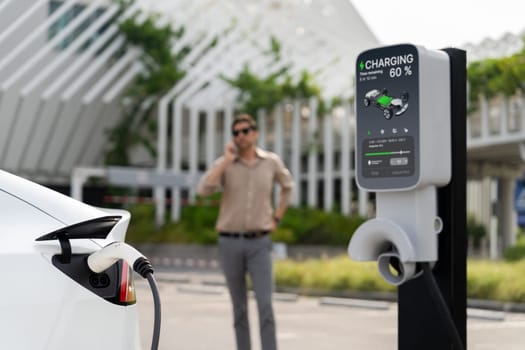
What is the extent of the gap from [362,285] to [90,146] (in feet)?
71.2

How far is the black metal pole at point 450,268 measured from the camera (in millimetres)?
3631

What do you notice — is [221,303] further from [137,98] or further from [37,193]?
[137,98]

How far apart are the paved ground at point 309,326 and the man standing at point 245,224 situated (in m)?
2.13

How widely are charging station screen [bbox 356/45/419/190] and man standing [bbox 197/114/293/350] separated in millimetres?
2832

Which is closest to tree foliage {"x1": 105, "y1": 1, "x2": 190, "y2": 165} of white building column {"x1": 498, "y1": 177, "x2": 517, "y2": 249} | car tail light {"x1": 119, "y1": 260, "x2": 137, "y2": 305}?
white building column {"x1": 498, "y1": 177, "x2": 517, "y2": 249}

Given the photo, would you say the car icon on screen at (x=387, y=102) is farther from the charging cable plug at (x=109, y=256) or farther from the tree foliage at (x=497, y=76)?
the tree foliage at (x=497, y=76)

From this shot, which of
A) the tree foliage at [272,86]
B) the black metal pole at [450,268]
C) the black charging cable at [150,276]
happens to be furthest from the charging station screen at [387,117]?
the tree foliage at [272,86]

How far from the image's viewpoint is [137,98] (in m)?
34.3

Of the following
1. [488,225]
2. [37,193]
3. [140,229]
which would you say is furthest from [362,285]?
[488,225]

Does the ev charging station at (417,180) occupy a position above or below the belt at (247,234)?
above

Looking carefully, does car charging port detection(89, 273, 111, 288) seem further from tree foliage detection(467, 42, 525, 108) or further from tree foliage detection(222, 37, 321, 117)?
tree foliage detection(222, 37, 321, 117)

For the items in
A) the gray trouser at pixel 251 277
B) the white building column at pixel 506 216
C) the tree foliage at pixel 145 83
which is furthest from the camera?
the tree foliage at pixel 145 83

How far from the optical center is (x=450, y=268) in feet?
11.9

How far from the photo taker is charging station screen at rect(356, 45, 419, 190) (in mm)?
3486
